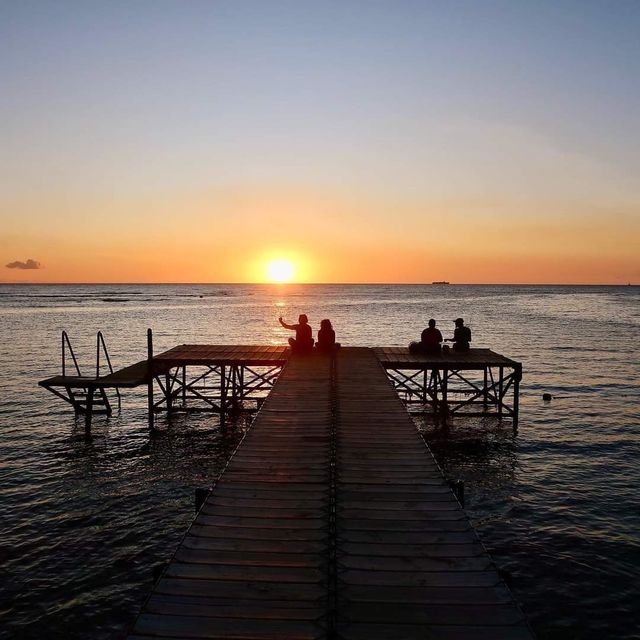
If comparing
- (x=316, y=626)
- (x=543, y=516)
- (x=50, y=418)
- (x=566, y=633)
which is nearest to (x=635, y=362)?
(x=543, y=516)

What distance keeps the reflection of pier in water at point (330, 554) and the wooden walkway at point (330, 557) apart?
0.02 meters

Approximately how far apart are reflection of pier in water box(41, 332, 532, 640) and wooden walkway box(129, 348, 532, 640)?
2 centimetres

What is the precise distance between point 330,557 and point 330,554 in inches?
4.2

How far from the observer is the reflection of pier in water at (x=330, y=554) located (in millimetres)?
5910

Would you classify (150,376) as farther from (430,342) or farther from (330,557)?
(330,557)

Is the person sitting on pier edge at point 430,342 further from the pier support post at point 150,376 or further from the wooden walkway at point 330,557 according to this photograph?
the wooden walkway at point 330,557

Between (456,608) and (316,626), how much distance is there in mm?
1635

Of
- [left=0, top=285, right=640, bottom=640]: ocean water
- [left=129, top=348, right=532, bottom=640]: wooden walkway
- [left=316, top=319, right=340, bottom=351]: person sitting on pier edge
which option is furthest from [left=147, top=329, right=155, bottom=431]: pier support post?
[left=129, top=348, right=532, bottom=640]: wooden walkway

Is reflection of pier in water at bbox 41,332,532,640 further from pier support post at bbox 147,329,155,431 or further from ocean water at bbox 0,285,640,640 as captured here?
pier support post at bbox 147,329,155,431

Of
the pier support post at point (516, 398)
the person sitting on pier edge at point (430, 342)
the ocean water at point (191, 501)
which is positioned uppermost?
the person sitting on pier edge at point (430, 342)

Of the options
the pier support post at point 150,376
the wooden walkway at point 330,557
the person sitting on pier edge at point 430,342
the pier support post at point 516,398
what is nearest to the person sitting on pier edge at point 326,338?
the person sitting on pier edge at point 430,342

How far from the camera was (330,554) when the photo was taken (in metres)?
7.18

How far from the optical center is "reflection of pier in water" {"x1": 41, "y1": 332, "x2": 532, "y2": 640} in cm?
591

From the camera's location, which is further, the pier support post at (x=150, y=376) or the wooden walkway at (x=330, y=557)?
the pier support post at (x=150, y=376)
